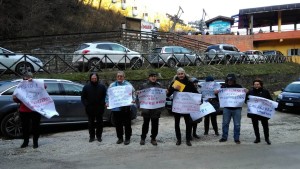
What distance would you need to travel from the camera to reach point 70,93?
34.9 feet

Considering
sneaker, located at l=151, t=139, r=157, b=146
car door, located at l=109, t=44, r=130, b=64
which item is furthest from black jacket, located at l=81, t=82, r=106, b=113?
car door, located at l=109, t=44, r=130, b=64

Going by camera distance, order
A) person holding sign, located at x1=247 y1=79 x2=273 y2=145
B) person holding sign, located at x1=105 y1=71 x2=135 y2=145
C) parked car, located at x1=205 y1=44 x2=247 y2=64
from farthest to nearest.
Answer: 1. parked car, located at x1=205 y1=44 x2=247 y2=64
2. person holding sign, located at x1=247 y1=79 x2=273 y2=145
3. person holding sign, located at x1=105 y1=71 x2=135 y2=145

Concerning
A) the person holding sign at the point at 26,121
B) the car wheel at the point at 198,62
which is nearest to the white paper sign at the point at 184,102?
the person holding sign at the point at 26,121

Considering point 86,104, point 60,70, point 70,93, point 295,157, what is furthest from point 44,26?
point 295,157

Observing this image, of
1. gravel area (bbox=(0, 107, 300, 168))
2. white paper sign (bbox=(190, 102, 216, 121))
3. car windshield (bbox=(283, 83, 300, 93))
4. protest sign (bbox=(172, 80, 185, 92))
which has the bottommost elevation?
gravel area (bbox=(0, 107, 300, 168))

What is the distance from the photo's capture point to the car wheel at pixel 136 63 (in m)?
19.0

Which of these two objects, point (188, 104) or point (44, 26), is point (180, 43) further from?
point (188, 104)

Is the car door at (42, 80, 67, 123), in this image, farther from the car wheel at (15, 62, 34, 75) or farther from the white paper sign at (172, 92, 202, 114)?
the car wheel at (15, 62, 34, 75)

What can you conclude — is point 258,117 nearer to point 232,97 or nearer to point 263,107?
point 263,107

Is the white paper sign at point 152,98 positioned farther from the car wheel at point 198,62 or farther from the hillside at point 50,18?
the hillside at point 50,18

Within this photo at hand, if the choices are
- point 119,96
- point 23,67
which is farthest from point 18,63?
point 119,96

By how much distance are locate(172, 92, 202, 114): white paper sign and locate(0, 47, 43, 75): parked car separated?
9132mm

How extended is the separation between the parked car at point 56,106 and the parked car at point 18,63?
5366 mm

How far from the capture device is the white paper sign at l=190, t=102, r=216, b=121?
9.16 meters
